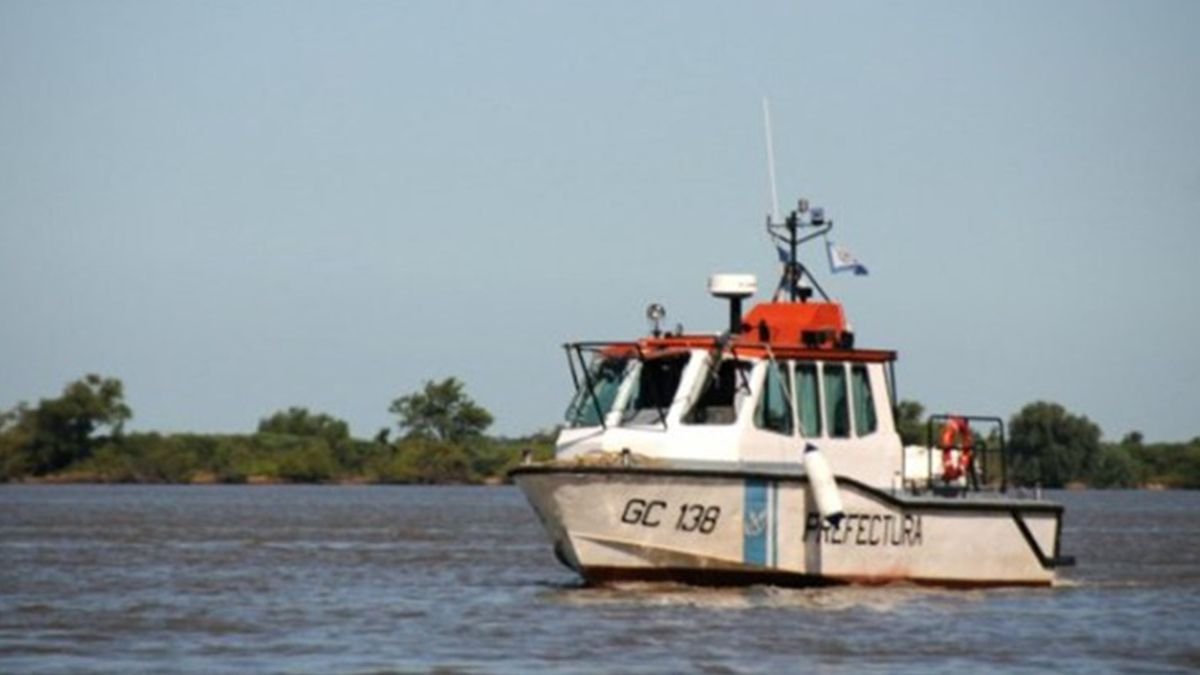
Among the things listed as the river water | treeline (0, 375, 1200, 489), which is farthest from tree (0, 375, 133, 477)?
the river water

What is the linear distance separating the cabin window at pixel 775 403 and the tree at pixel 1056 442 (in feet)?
254

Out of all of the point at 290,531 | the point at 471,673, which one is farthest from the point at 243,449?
the point at 471,673

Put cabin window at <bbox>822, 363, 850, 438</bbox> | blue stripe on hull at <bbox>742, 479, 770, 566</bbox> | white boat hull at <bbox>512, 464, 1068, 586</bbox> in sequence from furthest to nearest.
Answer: cabin window at <bbox>822, 363, 850, 438</bbox> < blue stripe on hull at <bbox>742, 479, 770, 566</bbox> < white boat hull at <bbox>512, 464, 1068, 586</bbox>

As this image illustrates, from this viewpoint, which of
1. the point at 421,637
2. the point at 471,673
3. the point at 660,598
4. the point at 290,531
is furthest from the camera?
the point at 290,531

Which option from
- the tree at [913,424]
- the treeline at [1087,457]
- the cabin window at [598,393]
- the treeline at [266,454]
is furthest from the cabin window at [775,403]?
the treeline at [266,454]

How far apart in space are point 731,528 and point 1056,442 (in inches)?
3389

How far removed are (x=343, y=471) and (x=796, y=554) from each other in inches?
4149

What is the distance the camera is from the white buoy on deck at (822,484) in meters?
32.2

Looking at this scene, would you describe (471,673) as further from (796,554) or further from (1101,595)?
(1101,595)

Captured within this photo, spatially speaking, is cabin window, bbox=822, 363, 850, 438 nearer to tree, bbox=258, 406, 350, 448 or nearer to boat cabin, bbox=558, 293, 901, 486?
boat cabin, bbox=558, 293, 901, 486

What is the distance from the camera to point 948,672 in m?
26.8

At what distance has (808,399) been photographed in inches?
1346

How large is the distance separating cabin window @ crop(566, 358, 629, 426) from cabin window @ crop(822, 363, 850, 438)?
2.16 m

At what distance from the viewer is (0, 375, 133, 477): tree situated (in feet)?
444
